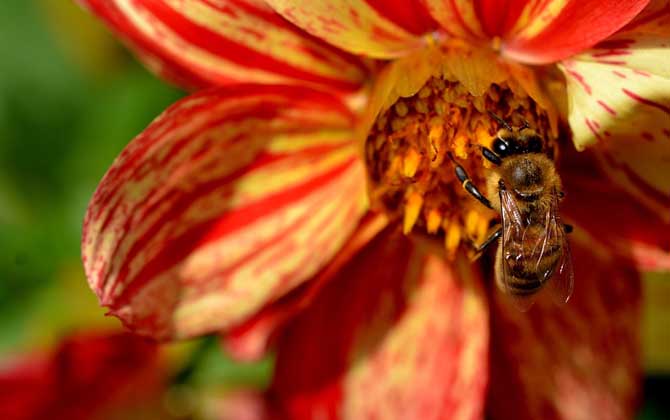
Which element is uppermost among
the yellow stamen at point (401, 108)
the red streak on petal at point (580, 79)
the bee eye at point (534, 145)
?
the yellow stamen at point (401, 108)

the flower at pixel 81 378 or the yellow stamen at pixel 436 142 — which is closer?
the yellow stamen at pixel 436 142

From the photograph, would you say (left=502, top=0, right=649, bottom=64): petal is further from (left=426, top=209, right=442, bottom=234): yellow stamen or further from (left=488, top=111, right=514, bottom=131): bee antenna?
(left=426, top=209, right=442, bottom=234): yellow stamen

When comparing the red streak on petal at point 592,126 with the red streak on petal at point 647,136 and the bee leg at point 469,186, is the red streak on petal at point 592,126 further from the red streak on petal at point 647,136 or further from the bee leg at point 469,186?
the bee leg at point 469,186

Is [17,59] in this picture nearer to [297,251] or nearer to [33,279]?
[33,279]

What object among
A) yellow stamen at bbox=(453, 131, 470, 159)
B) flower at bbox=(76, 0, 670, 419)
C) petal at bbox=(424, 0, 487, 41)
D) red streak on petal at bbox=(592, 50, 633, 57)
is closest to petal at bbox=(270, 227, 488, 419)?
flower at bbox=(76, 0, 670, 419)

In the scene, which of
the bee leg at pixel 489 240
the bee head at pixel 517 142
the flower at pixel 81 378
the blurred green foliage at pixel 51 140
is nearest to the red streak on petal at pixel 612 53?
the bee head at pixel 517 142

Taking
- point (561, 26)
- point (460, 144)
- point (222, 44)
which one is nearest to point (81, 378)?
point (222, 44)
